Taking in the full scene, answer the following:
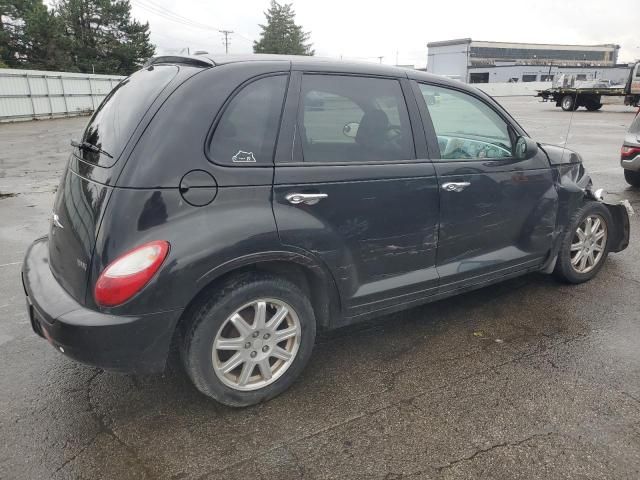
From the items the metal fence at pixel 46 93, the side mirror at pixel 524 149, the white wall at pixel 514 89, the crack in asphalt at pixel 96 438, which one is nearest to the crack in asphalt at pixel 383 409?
the crack in asphalt at pixel 96 438

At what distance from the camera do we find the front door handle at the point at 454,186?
326cm

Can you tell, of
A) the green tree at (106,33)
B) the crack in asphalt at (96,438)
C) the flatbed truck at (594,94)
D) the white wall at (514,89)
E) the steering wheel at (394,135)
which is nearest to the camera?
the crack in asphalt at (96,438)

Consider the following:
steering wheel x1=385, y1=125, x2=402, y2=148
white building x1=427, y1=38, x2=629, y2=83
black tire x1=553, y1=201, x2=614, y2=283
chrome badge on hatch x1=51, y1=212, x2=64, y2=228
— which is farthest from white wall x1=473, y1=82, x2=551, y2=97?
chrome badge on hatch x1=51, y1=212, x2=64, y2=228

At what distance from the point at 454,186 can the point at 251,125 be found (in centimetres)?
141

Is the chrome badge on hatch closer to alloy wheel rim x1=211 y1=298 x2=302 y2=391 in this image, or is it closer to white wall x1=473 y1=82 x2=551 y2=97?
alloy wheel rim x1=211 y1=298 x2=302 y2=391

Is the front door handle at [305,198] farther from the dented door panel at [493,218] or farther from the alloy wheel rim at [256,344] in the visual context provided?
the dented door panel at [493,218]

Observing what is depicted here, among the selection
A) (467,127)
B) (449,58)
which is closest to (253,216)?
(467,127)

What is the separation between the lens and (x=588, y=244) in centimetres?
442

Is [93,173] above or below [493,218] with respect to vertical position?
above

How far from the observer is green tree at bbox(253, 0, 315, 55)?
7438 centimetres

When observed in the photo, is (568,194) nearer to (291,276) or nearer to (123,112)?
(291,276)

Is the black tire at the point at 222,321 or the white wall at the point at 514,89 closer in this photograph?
the black tire at the point at 222,321

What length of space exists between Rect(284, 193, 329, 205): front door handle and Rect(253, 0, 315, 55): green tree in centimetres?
7583

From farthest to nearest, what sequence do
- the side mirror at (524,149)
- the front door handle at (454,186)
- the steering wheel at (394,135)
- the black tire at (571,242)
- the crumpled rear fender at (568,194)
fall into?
the black tire at (571,242), the crumpled rear fender at (568,194), the side mirror at (524,149), the front door handle at (454,186), the steering wheel at (394,135)
